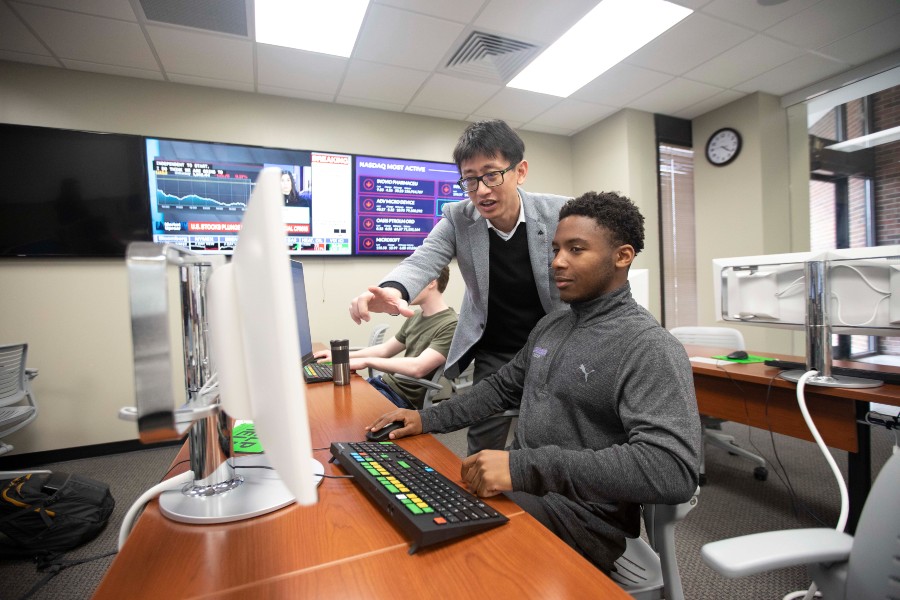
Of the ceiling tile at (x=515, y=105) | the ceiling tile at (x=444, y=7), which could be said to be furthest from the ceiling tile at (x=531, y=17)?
the ceiling tile at (x=515, y=105)

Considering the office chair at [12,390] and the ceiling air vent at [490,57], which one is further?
the ceiling air vent at [490,57]

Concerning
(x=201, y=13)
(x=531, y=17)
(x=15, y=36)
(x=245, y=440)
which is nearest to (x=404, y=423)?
(x=245, y=440)

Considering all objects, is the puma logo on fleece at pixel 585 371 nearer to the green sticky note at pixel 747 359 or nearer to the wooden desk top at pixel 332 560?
the wooden desk top at pixel 332 560

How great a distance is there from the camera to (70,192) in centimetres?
300

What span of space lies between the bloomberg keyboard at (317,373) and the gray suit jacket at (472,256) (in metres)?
0.56

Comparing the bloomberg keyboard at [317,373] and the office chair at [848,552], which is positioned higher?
the bloomberg keyboard at [317,373]

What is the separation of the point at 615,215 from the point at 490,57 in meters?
2.39

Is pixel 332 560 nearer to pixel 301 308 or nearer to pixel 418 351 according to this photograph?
pixel 301 308

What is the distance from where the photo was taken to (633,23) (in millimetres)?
2711

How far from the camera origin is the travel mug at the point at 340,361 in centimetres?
178

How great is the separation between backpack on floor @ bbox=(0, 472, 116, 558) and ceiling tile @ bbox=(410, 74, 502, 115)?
10.6 ft

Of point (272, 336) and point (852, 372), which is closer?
point (272, 336)

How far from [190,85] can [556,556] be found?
12.7 feet

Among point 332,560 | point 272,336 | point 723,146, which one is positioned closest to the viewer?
point 272,336
